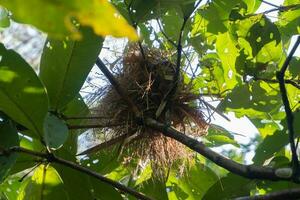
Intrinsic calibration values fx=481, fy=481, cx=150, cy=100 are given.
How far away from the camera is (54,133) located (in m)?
0.92

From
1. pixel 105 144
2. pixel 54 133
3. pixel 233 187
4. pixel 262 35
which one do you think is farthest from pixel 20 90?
pixel 262 35

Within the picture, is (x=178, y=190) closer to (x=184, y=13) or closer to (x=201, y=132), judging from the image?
(x=201, y=132)

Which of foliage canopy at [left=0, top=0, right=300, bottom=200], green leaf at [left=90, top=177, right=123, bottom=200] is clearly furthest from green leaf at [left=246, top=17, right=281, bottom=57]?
green leaf at [left=90, top=177, right=123, bottom=200]

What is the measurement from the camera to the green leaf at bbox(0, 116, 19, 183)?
3.11 feet

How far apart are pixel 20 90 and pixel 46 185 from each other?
252 millimetres

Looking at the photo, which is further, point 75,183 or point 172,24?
point 172,24

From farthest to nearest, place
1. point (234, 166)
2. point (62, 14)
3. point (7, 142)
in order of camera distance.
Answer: point (7, 142), point (234, 166), point (62, 14)

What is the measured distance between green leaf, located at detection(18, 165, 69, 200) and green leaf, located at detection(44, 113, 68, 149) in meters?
0.17

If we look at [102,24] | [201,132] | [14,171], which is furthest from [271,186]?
[102,24]

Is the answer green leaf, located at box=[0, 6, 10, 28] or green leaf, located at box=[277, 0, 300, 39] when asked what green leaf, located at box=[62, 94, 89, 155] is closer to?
green leaf, located at box=[0, 6, 10, 28]

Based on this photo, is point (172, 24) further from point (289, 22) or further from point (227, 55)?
point (289, 22)

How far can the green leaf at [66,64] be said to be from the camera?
1.05 m

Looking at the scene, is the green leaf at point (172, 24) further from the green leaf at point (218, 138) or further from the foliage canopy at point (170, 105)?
the green leaf at point (218, 138)

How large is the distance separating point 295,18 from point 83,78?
68cm
